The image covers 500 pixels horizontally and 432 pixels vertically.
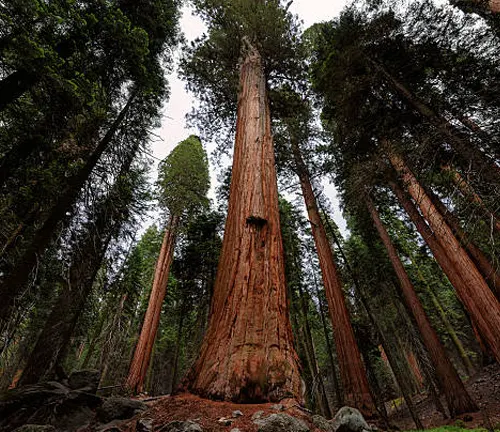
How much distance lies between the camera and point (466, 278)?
607 cm

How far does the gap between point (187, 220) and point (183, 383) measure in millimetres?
10963

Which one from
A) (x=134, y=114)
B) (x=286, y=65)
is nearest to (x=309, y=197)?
(x=286, y=65)

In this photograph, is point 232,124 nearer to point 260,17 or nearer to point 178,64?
point 178,64

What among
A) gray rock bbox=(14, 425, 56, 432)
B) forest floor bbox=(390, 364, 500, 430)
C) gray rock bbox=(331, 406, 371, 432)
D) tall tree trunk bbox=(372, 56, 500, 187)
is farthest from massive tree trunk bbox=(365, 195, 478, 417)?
gray rock bbox=(14, 425, 56, 432)

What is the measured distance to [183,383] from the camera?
1578 millimetres

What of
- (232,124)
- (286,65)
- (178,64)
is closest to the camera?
(286,65)

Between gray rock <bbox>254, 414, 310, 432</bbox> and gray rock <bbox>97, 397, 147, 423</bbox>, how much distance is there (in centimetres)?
125

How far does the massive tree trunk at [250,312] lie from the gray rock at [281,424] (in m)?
0.22

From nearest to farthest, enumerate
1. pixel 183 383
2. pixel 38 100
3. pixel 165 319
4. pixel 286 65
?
pixel 183 383 → pixel 38 100 → pixel 286 65 → pixel 165 319

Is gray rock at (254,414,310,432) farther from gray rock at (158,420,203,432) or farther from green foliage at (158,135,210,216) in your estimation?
green foliage at (158,135,210,216)

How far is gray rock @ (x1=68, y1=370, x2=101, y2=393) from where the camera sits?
10.7 feet

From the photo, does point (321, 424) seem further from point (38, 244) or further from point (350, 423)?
point (38, 244)

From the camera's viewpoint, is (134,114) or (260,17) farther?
(134,114)

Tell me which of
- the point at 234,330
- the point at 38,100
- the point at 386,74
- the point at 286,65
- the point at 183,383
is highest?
the point at 286,65
